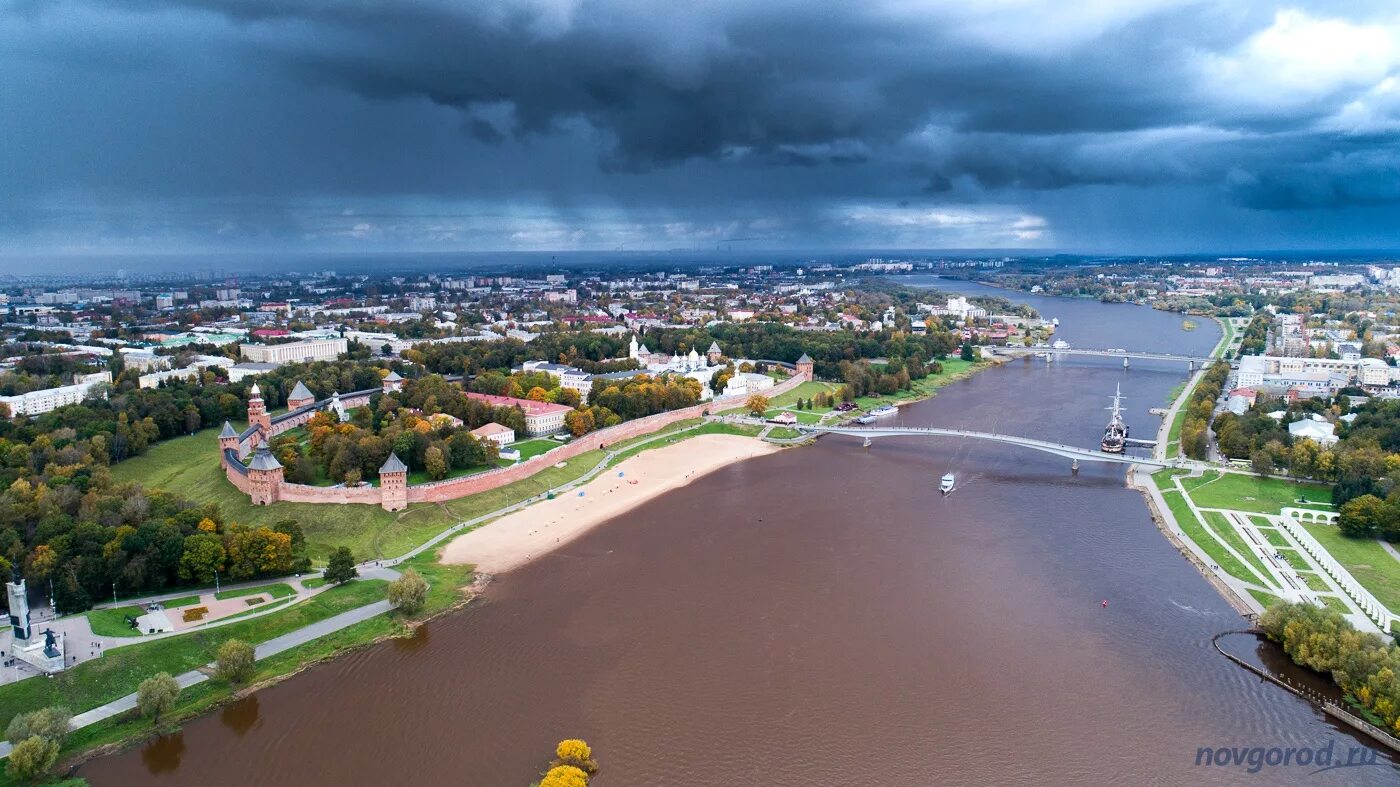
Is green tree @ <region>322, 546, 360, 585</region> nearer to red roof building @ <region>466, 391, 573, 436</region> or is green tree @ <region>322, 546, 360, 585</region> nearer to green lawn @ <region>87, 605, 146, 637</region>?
green lawn @ <region>87, 605, 146, 637</region>

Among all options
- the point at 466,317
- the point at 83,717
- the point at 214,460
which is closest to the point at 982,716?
the point at 83,717

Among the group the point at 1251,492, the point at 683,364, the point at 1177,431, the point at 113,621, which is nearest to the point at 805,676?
the point at 113,621

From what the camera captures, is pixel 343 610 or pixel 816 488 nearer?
pixel 343 610

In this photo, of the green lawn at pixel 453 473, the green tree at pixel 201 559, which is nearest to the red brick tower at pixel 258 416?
the green lawn at pixel 453 473

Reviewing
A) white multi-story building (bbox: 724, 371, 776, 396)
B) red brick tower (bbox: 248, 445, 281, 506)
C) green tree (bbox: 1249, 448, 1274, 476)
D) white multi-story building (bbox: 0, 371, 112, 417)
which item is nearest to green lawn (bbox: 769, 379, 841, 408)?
Result: white multi-story building (bbox: 724, 371, 776, 396)

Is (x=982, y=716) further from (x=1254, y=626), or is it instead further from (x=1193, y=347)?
(x=1193, y=347)

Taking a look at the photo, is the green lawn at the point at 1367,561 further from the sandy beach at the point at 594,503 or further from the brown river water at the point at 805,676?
the sandy beach at the point at 594,503
